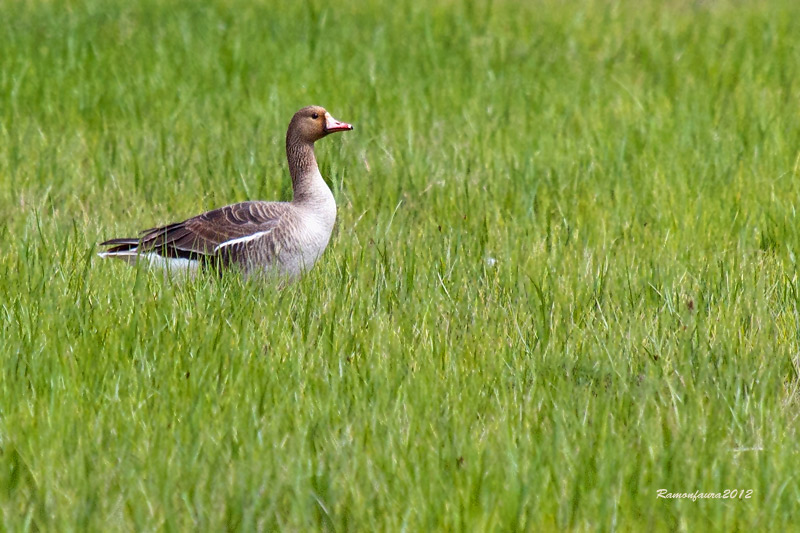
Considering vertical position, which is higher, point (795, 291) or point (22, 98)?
point (22, 98)

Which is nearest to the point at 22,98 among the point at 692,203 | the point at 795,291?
the point at 692,203

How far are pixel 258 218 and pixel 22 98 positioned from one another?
3.78m

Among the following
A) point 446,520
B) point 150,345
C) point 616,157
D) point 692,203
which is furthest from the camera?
point 616,157

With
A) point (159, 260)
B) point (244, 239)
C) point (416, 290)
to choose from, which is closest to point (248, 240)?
point (244, 239)

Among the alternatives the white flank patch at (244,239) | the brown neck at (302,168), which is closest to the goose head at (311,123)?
the brown neck at (302,168)

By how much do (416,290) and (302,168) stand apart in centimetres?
129

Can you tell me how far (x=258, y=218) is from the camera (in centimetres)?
571

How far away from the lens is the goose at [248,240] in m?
5.52

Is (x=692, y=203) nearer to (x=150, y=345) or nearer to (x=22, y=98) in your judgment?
(x=150, y=345)

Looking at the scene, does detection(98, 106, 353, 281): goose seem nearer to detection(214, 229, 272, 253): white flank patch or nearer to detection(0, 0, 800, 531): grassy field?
detection(214, 229, 272, 253): white flank patch

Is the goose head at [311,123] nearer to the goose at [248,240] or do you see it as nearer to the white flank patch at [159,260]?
the goose at [248,240]

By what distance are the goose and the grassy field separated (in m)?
0.19

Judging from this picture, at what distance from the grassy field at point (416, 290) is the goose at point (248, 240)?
192 millimetres

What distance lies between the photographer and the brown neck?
19.7 ft
